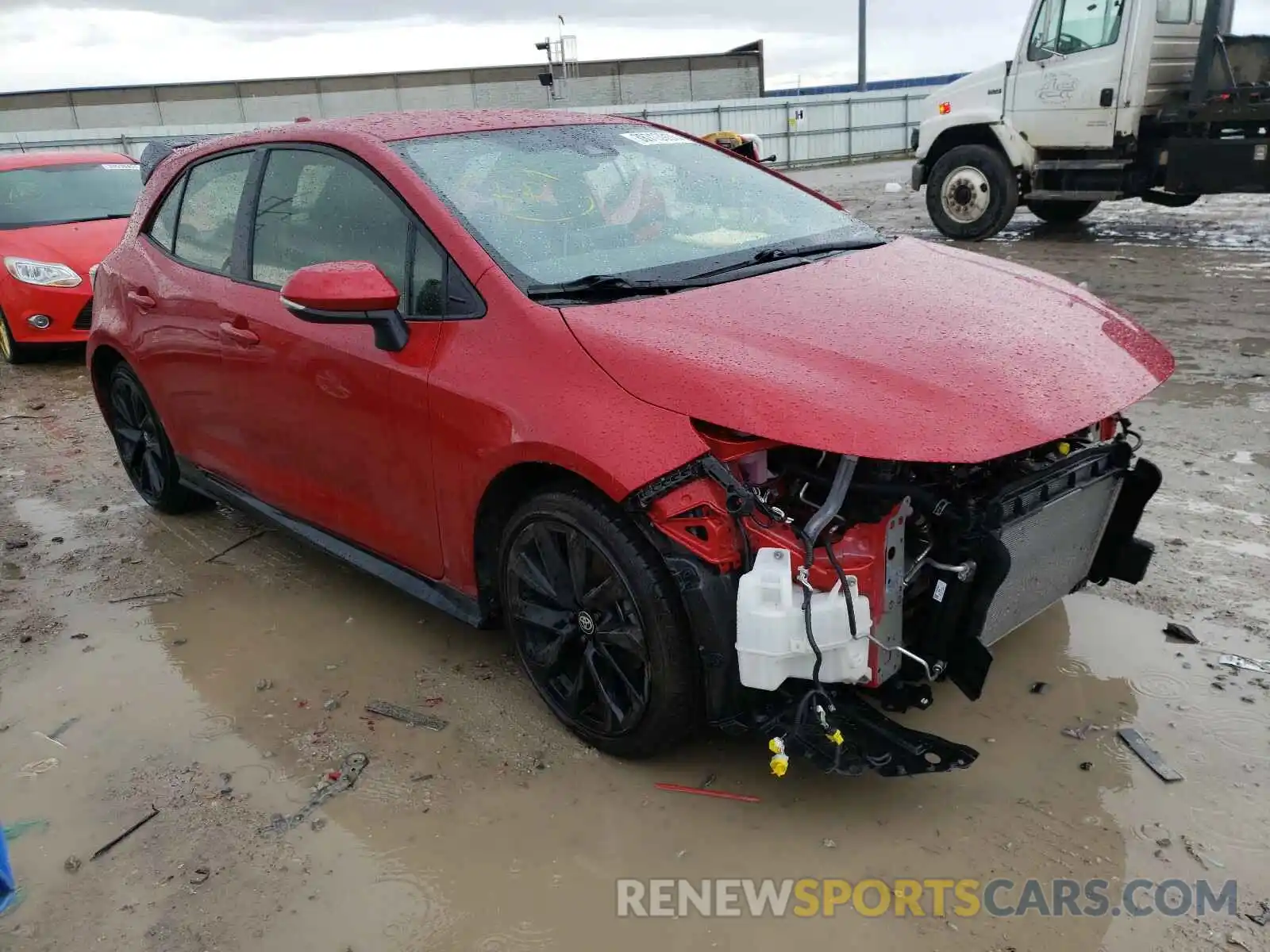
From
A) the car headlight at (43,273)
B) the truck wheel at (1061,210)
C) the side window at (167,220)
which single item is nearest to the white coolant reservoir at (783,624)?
the side window at (167,220)

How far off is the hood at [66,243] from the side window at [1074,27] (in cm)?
918

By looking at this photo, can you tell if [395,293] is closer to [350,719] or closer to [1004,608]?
[350,719]

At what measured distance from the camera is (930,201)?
12.3 metres

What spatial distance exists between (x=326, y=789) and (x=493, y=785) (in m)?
0.48

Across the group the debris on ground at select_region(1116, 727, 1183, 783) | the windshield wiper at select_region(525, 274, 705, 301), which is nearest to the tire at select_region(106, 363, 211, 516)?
the windshield wiper at select_region(525, 274, 705, 301)

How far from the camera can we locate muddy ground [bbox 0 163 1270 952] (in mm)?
2391

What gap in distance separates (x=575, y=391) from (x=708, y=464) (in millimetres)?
427

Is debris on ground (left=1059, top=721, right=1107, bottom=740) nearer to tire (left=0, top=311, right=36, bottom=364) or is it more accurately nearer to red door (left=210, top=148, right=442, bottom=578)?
red door (left=210, top=148, right=442, bottom=578)

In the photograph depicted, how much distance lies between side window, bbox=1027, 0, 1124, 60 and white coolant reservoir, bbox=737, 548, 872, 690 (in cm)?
1001

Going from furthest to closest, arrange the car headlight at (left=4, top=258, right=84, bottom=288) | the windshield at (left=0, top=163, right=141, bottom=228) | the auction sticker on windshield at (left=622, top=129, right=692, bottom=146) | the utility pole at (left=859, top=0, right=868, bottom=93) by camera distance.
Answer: the utility pole at (left=859, top=0, right=868, bottom=93), the windshield at (left=0, top=163, right=141, bottom=228), the car headlight at (left=4, top=258, right=84, bottom=288), the auction sticker on windshield at (left=622, top=129, right=692, bottom=146)

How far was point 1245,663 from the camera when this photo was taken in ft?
10.3

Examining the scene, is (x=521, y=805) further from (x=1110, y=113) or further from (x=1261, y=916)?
(x=1110, y=113)

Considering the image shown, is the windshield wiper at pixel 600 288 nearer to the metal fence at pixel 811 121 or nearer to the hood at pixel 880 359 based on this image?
the hood at pixel 880 359

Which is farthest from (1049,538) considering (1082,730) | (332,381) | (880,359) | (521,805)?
(332,381)
